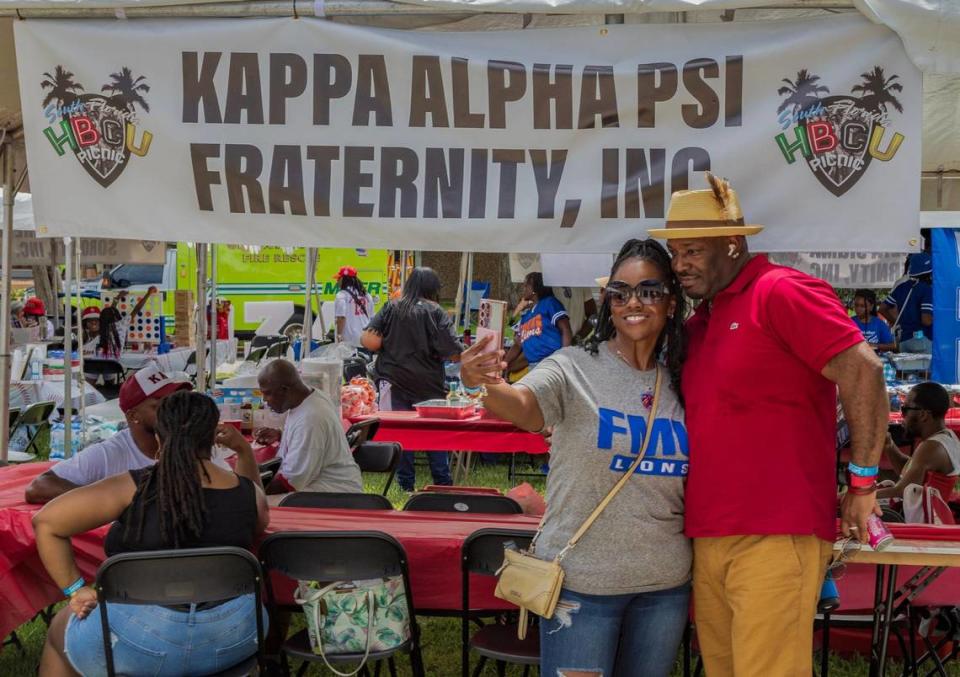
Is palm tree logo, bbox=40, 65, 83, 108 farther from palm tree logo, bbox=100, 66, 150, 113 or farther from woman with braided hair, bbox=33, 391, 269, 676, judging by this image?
woman with braided hair, bbox=33, 391, 269, 676

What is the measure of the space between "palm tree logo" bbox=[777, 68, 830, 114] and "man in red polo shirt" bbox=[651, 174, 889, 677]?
3.28 ft

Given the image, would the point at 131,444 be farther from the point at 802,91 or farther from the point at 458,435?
the point at 458,435

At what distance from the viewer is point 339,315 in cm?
1353

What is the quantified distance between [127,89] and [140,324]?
13.5 m

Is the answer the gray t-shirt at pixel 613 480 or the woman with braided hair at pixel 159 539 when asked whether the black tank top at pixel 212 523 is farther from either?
the gray t-shirt at pixel 613 480

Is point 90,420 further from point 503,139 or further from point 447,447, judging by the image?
point 503,139

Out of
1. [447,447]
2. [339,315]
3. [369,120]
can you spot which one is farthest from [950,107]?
[339,315]

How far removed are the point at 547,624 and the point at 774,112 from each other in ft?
6.21

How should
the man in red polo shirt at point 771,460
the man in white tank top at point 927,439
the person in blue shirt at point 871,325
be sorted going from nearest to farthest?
the man in red polo shirt at point 771,460
the man in white tank top at point 927,439
the person in blue shirt at point 871,325

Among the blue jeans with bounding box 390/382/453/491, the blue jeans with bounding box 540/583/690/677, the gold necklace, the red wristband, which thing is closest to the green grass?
the blue jeans with bounding box 540/583/690/677

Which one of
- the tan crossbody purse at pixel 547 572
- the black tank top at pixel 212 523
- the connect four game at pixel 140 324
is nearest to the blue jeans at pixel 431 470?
the black tank top at pixel 212 523

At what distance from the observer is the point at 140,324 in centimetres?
1639

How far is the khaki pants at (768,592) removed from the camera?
2.61 m

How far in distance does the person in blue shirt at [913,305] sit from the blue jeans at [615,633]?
41.9 feet
